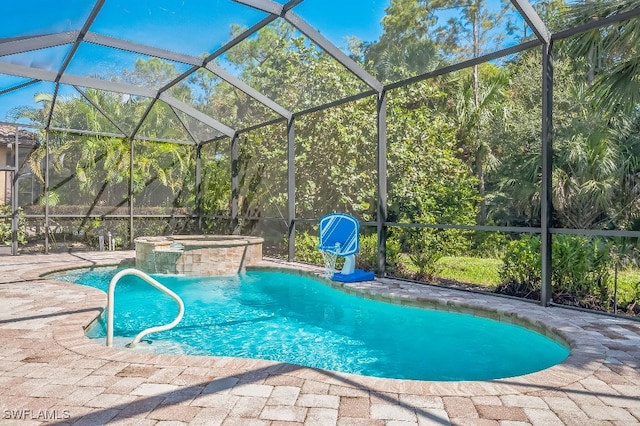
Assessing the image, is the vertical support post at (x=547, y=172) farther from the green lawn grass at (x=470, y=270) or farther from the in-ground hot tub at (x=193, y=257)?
the in-ground hot tub at (x=193, y=257)

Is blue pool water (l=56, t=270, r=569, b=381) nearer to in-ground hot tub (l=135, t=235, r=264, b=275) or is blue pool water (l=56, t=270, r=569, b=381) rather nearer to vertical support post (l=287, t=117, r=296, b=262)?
in-ground hot tub (l=135, t=235, r=264, b=275)

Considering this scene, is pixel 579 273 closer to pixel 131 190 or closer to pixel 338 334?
pixel 338 334

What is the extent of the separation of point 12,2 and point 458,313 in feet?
21.8

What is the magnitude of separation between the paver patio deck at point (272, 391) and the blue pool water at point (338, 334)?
Result: 74 cm

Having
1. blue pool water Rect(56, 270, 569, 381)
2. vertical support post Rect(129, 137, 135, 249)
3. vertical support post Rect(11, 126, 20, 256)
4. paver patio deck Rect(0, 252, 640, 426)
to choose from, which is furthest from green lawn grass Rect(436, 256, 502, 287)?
vertical support post Rect(11, 126, 20, 256)

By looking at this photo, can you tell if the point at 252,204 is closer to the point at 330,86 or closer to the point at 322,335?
the point at 330,86

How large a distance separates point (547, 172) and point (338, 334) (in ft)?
10.2

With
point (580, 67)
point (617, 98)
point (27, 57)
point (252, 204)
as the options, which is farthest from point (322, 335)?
point (580, 67)

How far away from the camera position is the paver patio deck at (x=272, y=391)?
8.02 feet

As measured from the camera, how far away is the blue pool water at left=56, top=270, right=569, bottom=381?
167 inches

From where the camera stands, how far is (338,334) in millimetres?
5328

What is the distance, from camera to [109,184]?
41.8 ft

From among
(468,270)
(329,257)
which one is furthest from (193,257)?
(468,270)

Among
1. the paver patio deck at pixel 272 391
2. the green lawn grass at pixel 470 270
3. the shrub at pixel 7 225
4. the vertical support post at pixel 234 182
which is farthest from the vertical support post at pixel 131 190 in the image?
the paver patio deck at pixel 272 391
